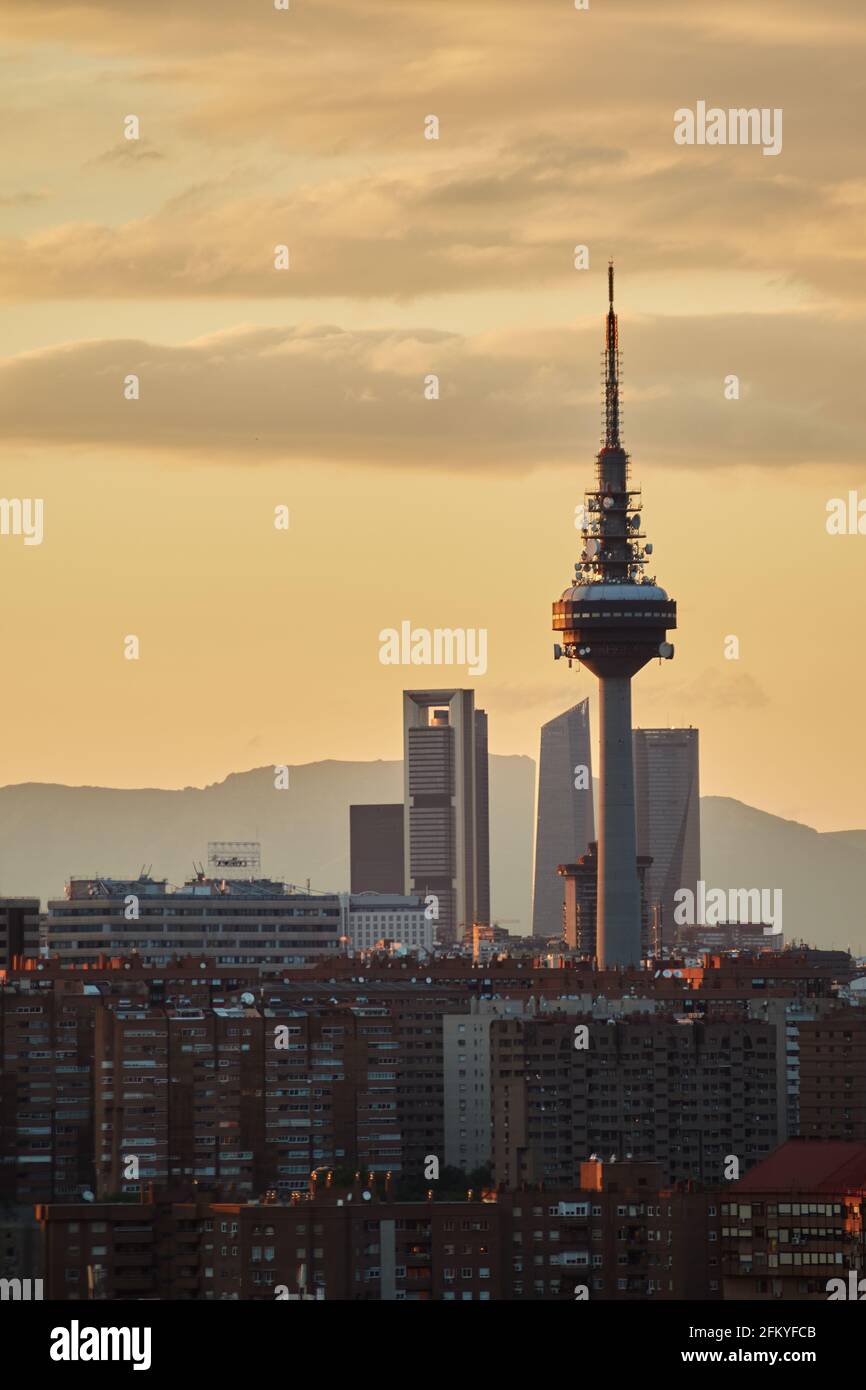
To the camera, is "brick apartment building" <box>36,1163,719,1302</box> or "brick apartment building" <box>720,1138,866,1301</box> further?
"brick apartment building" <box>720,1138,866,1301</box>

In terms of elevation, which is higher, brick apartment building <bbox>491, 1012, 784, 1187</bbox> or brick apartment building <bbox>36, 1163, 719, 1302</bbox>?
brick apartment building <bbox>491, 1012, 784, 1187</bbox>

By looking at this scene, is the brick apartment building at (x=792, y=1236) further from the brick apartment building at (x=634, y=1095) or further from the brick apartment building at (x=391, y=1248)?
the brick apartment building at (x=634, y=1095)

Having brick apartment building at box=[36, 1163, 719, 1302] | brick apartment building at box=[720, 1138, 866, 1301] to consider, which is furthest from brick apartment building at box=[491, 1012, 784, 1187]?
brick apartment building at box=[36, 1163, 719, 1302]

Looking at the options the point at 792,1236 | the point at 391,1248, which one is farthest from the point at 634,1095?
the point at 391,1248

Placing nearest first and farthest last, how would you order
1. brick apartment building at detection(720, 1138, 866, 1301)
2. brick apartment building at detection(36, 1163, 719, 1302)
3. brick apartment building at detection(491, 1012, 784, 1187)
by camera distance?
brick apartment building at detection(36, 1163, 719, 1302)
brick apartment building at detection(720, 1138, 866, 1301)
brick apartment building at detection(491, 1012, 784, 1187)

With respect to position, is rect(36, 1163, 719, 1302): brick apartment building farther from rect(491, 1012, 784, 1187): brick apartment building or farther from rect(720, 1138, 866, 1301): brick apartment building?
rect(491, 1012, 784, 1187): brick apartment building

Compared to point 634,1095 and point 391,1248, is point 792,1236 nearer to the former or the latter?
point 391,1248

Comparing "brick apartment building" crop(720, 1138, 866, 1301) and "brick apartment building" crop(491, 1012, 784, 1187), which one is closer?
"brick apartment building" crop(720, 1138, 866, 1301)

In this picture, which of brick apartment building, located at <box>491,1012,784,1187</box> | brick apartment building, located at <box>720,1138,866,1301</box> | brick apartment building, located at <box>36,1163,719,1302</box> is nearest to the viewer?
brick apartment building, located at <box>36,1163,719,1302</box>

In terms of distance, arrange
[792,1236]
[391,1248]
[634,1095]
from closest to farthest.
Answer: [391,1248], [792,1236], [634,1095]
